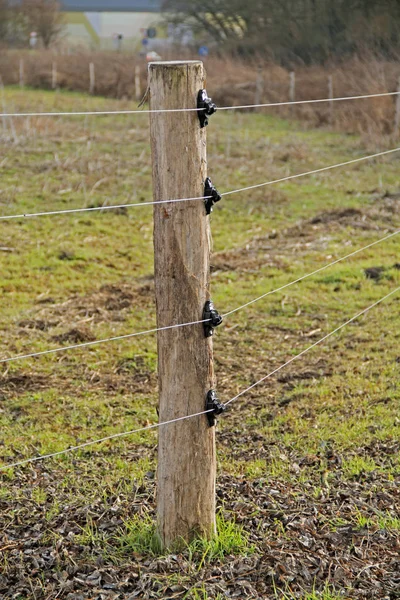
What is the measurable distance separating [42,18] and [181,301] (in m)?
42.9

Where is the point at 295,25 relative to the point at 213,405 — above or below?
above

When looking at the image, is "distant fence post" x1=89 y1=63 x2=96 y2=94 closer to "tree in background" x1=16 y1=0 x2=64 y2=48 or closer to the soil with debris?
"tree in background" x1=16 y1=0 x2=64 y2=48

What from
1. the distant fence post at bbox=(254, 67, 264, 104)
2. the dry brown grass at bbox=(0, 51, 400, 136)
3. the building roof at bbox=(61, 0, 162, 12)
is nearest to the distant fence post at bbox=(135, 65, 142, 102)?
the dry brown grass at bbox=(0, 51, 400, 136)

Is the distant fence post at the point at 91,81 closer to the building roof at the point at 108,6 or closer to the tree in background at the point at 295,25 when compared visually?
the tree in background at the point at 295,25

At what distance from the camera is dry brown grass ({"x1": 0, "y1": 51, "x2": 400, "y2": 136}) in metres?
21.2

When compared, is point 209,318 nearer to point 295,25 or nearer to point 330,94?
point 330,94

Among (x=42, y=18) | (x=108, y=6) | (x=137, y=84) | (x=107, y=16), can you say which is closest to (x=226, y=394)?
(x=137, y=84)

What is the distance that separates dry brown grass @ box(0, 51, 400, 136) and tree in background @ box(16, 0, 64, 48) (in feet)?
36.0

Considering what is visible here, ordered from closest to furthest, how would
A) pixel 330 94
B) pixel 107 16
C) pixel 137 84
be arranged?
pixel 330 94, pixel 137 84, pixel 107 16

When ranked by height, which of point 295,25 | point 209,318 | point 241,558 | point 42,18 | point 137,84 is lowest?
point 241,558

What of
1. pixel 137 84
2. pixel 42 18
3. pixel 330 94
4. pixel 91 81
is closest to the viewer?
pixel 330 94

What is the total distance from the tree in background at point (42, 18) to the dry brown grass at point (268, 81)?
36.0ft

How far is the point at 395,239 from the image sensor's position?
11.3 metres

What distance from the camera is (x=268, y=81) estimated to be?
91.5ft
